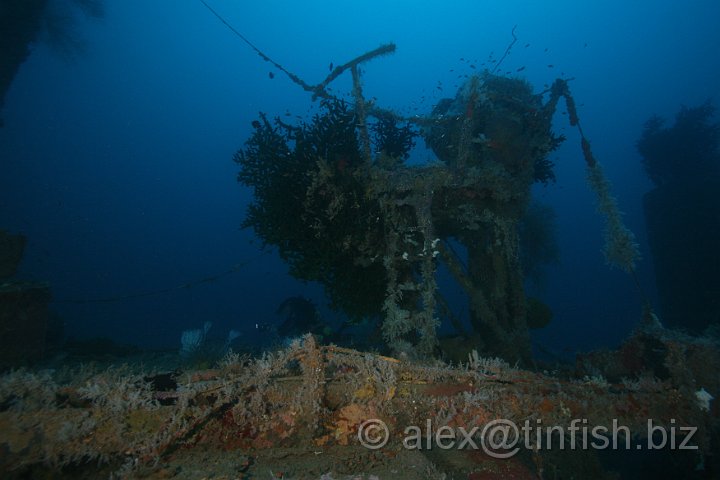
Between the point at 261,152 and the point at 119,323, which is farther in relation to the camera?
the point at 119,323

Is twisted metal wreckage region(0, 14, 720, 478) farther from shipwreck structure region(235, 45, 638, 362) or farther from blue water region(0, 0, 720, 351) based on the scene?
blue water region(0, 0, 720, 351)

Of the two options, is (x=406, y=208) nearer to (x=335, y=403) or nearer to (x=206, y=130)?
(x=335, y=403)

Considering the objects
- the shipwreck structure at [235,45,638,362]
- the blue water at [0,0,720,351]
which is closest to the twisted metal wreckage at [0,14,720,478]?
the shipwreck structure at [235,45,638,362]

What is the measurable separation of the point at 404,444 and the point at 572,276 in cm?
10003

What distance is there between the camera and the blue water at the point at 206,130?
290 ft

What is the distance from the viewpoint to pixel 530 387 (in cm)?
320

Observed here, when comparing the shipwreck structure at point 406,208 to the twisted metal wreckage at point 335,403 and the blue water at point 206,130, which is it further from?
the blue water at point 206,130

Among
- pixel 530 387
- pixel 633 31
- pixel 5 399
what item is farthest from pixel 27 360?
pixel 633 31

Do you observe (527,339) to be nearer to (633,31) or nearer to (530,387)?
(530,387)

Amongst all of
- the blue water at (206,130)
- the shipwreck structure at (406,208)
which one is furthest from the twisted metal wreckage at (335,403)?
the blue water at (206,130)

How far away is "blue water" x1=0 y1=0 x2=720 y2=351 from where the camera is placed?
290 feet

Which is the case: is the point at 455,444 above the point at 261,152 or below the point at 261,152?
below

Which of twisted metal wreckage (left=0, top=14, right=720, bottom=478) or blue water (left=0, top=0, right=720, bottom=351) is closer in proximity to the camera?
twisted metal wreckage (left=0, top=14, right=720, bottom=478)

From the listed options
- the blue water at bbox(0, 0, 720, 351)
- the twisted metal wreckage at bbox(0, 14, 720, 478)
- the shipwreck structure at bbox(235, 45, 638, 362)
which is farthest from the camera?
the blue water at bbox(0, 0, 720, 351)
